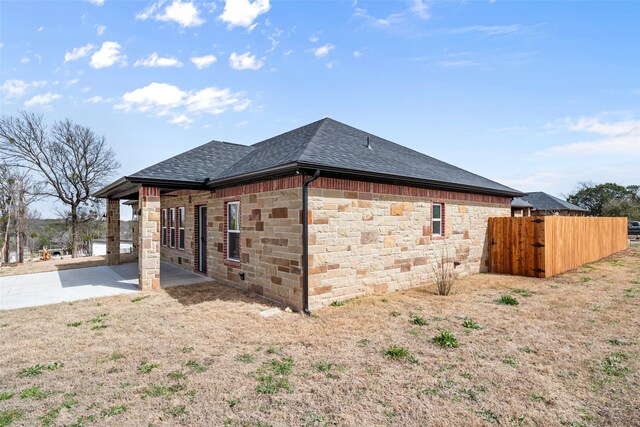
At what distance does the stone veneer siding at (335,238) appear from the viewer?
7066 millimetres

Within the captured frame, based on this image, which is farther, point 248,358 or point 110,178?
point 110,178

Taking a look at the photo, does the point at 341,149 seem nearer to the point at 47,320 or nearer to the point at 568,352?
the point at 568,352

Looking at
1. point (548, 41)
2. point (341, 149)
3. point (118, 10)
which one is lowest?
point (341, 149)

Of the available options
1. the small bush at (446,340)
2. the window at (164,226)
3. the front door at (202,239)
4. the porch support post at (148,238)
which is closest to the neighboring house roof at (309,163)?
the porch support post at (148,238)

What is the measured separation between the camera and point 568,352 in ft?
15.6

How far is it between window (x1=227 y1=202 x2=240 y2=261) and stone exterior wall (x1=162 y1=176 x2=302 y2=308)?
0.17 metres

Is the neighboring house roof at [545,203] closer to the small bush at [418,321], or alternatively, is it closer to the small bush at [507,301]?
the small bush at [507,301]

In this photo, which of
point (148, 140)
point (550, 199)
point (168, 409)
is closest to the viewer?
point (168, 409)

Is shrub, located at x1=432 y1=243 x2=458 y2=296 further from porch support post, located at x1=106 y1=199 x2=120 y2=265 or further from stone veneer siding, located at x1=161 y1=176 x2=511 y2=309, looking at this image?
porch support post, located at x1=106 y1=199 x2=120 y2=265

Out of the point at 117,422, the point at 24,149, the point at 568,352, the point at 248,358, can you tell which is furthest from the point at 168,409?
the point at 24,149

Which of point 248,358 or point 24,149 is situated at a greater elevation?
point 24,149

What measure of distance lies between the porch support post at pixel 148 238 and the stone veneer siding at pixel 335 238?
175 centimetres

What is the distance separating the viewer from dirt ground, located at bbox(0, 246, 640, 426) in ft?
10.8

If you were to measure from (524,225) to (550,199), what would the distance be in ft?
99.8
